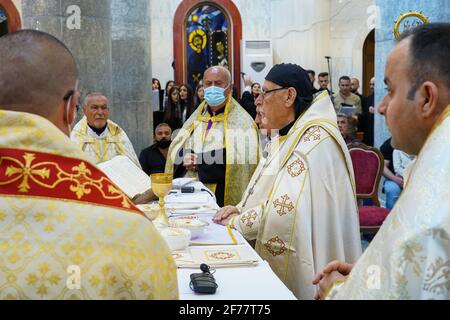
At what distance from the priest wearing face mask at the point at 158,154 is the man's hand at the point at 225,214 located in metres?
2.87

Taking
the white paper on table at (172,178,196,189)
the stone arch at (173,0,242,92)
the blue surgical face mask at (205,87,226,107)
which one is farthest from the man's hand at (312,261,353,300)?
the stone arch at (173,0,242,92)

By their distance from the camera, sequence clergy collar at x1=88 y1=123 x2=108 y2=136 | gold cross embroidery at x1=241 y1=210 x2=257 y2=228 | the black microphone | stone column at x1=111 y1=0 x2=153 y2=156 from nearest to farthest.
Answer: the black microphone
gold cross embroidery at x1=241 y1=210 x2=257 y2=228
clergy collar at x1=88 y1=123 x2=108 y2=136
stone column at x1=111 y1=0 x2=153 y2=156

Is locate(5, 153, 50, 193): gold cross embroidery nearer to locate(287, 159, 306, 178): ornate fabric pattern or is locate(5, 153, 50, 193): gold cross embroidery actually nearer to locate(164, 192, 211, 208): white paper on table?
locate(287, 159, 306, 178): ornate fabric pattern

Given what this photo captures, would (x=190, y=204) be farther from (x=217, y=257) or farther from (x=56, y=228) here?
(x=56, y=228)

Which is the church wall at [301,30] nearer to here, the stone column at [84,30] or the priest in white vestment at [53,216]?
the stone column at [84,30]

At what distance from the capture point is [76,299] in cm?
142

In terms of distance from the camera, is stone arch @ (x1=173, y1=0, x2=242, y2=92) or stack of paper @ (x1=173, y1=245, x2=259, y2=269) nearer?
stack of paper @ (x1=173, y1=245, x2=259, y2=269)

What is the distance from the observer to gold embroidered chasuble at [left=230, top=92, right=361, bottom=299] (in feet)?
9.89

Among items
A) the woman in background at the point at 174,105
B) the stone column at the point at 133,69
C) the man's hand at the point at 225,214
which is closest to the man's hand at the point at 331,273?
the man's hand at the point at 225,214

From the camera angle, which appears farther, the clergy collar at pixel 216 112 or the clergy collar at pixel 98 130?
the clergy collar at pixel 98 130

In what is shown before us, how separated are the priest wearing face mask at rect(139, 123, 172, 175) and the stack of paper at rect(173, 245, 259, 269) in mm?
3552

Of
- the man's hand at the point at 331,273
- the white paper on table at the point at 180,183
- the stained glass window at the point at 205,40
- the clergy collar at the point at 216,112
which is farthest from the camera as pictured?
the stained glass window at the point at 205,40

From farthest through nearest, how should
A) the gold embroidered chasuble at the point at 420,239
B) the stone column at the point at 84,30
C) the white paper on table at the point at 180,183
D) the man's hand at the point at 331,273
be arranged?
the stone column at the point at 84,30, the white paper on table at the point at 180,183, the man's hand at the point at 331,273, the gold embroidered chasuble at the point at 420,239

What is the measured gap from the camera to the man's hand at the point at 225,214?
10.4 feet
